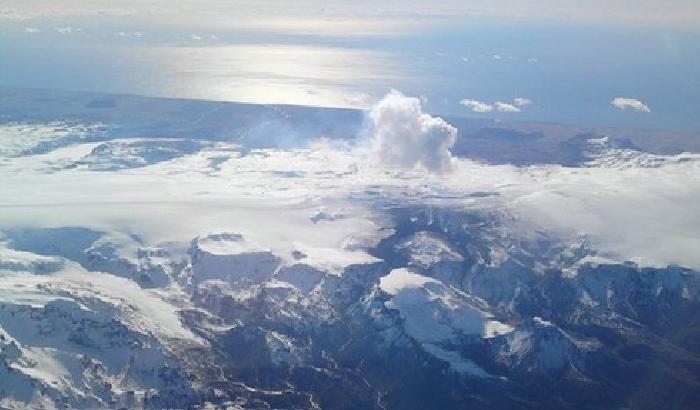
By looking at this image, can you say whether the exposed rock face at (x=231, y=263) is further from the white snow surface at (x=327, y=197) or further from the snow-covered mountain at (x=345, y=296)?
the white snow surface at (x=327, y=197)

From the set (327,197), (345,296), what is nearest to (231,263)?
(345,296)

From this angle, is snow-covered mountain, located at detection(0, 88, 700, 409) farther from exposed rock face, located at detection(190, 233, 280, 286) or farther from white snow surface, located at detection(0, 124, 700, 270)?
white snow surface, located at detection(0, 124, 700, 270)

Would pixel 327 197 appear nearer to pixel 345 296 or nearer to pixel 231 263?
pixel 231 263

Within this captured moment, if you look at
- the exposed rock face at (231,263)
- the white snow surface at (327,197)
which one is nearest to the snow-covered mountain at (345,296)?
the exposed rock face at (231,263)

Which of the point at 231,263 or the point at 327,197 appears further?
the point at 327,197

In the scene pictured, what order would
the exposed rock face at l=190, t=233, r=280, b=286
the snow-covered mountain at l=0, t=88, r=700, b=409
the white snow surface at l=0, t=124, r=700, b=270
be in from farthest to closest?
the white snow surface at l=0, t=124, r=700, b=270 < the exposed rock face at l=190, t=233, r=280, b=286 < the snow-covered mountain at l=0, t=88, r=700, b=409

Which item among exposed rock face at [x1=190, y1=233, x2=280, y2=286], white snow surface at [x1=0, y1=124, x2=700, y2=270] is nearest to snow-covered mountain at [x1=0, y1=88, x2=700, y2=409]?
exposed rock face at [x1=190, y1=233, x2=280, y2=286]

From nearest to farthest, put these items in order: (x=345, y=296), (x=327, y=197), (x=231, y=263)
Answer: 1. (x=345, y=296)
2. (x=231, y=263)
3. (x=327, y=197)

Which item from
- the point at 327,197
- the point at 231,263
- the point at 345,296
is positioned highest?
the point at 231,263

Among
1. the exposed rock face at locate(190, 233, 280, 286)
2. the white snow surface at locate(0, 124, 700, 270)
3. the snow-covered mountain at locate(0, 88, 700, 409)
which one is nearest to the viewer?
the snow-covered mountain at locate(0, 88, 700, 409)

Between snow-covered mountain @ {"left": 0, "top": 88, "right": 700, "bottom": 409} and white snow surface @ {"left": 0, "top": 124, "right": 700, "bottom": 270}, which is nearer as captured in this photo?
snow-covered mountain @ {"left": 0, "top": 88, "right": 700, "bottom": 409}
